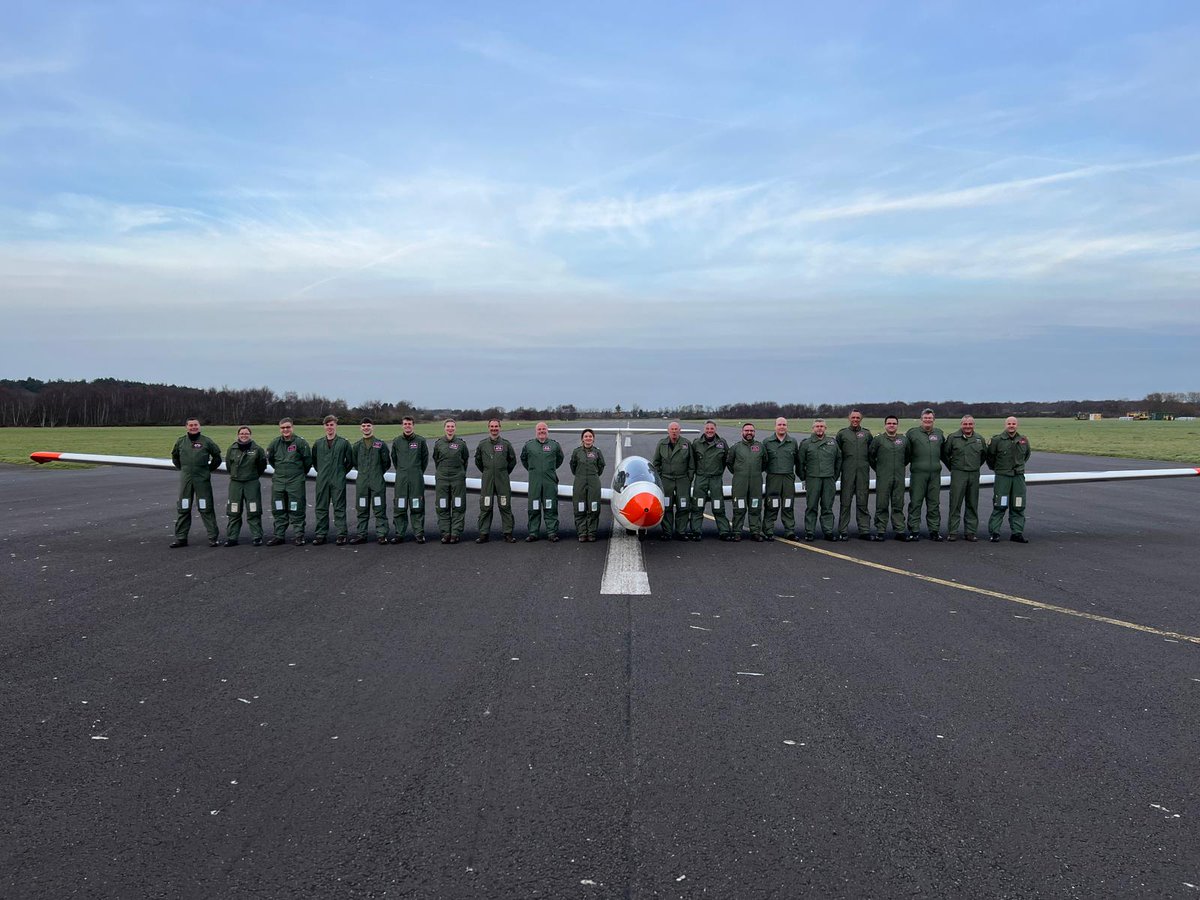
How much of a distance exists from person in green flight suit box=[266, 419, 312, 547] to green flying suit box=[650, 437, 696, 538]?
19.8ft

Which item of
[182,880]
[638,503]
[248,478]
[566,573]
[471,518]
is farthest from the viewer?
[471,518]

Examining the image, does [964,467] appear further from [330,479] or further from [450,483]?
[330,479]

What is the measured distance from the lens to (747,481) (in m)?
12.9

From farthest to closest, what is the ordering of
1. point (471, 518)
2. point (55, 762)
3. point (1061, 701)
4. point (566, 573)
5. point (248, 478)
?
point (471, 518) → point (248, 478) → point (566, 573) → point (1061, 701) → point (55, 762)

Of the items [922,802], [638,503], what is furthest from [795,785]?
[638,503]

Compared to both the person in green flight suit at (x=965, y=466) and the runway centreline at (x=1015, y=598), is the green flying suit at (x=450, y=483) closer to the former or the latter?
the runway centreline at (x=1015, y=598)

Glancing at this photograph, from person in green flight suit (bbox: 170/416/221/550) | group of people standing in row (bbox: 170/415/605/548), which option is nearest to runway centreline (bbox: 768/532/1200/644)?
group of people standing in row (bbox: 170/415/605/548)

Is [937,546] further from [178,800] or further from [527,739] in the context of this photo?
[178,800]

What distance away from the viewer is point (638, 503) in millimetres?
11695

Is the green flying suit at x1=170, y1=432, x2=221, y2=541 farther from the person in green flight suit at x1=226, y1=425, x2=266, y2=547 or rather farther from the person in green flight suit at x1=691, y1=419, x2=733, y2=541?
the person in green flight suit at x1=691, y1=419, x2=733, y2=541

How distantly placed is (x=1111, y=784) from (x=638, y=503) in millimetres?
7845

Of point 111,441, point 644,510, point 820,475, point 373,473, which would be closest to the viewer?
point 644,510

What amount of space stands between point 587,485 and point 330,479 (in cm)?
436

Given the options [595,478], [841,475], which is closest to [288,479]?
[595,478]
